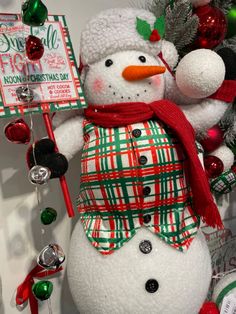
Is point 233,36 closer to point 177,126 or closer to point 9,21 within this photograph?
point 177,126

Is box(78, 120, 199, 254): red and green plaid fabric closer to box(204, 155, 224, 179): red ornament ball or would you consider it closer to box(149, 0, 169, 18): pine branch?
box(204, 155, 224, 179): red ornament ball

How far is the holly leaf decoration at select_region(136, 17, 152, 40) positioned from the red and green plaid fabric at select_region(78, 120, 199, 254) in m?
0.15

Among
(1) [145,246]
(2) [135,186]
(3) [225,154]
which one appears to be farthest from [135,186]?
A: (3) [225,154]

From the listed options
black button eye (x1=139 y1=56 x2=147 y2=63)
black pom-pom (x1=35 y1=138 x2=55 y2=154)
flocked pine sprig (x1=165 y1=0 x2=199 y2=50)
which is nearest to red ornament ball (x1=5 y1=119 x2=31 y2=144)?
black pom-pom (x1=35 y1=138 x2=55 y2=154)

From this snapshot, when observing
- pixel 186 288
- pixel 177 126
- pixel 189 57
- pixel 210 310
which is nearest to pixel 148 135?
pixel 177 126

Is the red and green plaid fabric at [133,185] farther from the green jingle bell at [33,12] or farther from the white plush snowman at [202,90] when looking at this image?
the green jingle bell at [33,12]

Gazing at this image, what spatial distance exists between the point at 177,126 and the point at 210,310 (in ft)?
1.26

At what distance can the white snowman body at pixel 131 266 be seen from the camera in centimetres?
67

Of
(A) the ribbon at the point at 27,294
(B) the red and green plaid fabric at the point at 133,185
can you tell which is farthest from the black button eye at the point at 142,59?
(A) the ribbon at the point at 27,294

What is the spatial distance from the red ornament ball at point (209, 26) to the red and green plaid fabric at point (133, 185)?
0.21m

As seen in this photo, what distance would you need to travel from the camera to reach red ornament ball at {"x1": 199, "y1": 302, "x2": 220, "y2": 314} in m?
0.79

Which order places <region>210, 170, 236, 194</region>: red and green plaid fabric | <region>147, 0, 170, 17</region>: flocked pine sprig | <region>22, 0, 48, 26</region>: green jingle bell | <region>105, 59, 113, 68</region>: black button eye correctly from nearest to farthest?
1. <region>22, 0, 48, 26</region>: green jingle bell
2. <region>105, 59, 113, 68</region>: black button eye
3. <region>147, 0, 170, 17</region>: flocked pine sprig
4. <region>210, 170, 236, 194</region>: red and green plaid fabric

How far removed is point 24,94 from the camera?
2.15 ft

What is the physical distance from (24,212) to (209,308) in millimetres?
423
